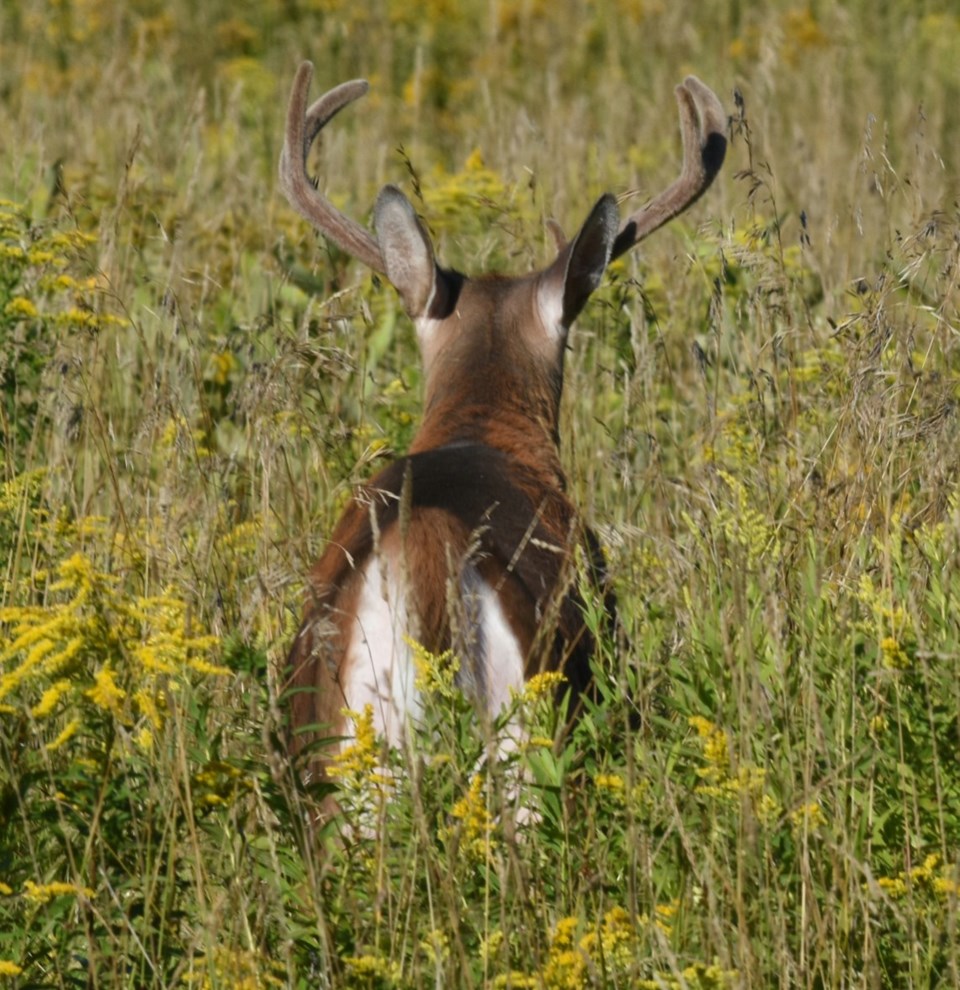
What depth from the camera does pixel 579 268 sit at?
15.4 ft

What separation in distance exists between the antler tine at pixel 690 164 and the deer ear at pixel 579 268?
24 cm

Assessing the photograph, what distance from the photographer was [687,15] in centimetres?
1277

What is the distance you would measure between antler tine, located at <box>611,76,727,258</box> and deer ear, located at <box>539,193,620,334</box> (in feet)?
0.77

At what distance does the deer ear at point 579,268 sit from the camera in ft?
14.7

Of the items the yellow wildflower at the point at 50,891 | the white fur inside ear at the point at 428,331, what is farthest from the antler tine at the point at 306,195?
the yellow wildflower at the point at 50,891

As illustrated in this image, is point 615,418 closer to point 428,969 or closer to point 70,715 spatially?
point 70,715

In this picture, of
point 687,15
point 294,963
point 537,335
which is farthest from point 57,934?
point 687,15

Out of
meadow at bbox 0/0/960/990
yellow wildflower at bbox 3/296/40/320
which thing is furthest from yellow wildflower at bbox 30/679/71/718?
yellow wildflower at bbox 3/296/40/320

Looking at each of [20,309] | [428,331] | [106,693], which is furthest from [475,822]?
[428,331]

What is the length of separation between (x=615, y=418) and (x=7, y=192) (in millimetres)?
2714

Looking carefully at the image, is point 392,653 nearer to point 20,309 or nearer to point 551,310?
point 20,309

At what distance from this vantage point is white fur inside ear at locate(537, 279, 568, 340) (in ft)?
15.9

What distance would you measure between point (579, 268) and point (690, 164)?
614 millimetres

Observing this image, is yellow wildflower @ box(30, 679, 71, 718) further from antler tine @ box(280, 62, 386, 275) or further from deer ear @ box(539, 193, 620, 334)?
antler tine @ box(280, 62, 386, 275)
